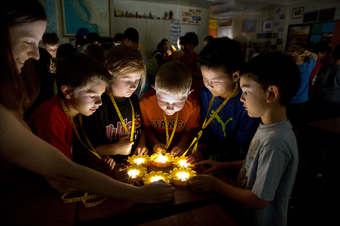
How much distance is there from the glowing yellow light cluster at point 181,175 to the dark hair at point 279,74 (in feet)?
2.46

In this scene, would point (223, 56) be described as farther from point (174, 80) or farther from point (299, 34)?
point (299, 34)

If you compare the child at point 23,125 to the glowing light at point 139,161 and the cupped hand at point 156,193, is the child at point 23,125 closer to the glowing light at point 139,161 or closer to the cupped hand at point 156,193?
the cupped hand at point 156,193

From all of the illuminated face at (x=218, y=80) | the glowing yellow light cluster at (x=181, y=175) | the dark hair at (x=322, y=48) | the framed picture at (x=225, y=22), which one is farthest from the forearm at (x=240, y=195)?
the framed picture at (x=225, y=22)

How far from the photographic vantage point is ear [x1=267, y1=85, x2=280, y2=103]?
1166 mm

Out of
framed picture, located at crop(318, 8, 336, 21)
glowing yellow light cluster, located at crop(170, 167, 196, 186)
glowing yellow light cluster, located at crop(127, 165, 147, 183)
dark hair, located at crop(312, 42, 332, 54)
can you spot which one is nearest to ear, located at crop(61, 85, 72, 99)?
glowing yellow light cluster, located at crop(127, 165, 147, 183)

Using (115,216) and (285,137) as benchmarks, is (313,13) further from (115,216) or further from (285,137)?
(115,216)

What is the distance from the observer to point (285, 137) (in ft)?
3.76

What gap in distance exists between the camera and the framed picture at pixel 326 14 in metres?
6.66

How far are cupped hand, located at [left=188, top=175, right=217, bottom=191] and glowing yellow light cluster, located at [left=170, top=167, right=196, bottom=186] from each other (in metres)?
0.05

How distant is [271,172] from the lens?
1.11 meters

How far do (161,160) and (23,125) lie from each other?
96 centimetres

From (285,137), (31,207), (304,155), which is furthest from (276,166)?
(304,155)

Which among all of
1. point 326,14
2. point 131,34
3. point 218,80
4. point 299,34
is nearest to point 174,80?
point 218,80

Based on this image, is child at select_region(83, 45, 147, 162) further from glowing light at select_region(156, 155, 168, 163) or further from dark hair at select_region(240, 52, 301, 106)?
dark hair at select_region(240, 52, 301, 106)
